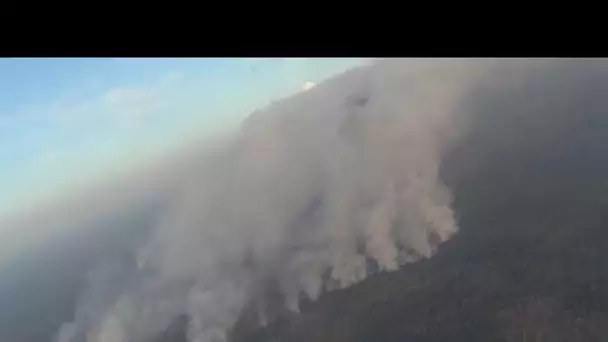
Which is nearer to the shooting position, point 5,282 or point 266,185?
point 5,282

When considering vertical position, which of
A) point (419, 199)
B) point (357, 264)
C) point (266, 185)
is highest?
point (266, 185)
